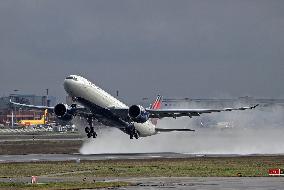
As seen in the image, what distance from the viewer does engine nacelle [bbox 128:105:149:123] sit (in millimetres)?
97625

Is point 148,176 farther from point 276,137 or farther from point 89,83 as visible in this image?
point 276,137

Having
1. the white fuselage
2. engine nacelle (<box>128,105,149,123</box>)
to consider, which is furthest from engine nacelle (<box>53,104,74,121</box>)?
engine nacelle (<box>128,105,149,123</box>)

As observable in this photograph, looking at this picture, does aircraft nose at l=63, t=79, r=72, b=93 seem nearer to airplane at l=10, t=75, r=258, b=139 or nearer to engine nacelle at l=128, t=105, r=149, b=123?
airplane at l=10, t=75, r=258, b=139

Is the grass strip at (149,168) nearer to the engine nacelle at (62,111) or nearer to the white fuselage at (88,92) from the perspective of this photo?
the white fuselage at (88,92)

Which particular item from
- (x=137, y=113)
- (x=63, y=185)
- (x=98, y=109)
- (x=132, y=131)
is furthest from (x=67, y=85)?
(x=63, y=185)

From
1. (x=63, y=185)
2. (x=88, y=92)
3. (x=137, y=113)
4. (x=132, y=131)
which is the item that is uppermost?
(x=88, y=92)

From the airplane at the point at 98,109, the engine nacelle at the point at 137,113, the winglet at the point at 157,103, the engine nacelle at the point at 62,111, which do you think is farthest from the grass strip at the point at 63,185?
the winglet at the point at 157,103

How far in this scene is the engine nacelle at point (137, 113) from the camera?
3844 inches

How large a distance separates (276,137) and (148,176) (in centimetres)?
4766

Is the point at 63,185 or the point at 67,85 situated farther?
the point at 67,85

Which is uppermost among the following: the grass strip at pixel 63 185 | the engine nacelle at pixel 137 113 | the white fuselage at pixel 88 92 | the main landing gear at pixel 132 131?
the white fuselage at pixel 88 92

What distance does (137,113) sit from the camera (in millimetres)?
97812

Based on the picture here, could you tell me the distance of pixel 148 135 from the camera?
10894cm

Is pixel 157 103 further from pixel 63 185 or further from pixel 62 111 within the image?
pixel 63 185
